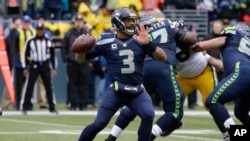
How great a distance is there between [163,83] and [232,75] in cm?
89

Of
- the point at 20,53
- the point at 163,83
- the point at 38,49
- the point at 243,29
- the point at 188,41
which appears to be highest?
the point at 243,29

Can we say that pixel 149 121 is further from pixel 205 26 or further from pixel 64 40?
pixel 205 26

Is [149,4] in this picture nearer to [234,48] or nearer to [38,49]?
[38,49]

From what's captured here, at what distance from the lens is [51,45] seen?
19.9 meters

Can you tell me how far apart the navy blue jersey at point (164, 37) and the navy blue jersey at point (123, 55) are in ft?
3.86

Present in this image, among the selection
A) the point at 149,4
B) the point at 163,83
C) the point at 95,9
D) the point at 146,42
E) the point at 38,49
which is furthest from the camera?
the point at 149,4

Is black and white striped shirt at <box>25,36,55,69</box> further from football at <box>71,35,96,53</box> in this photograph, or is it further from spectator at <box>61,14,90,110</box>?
football at <box>71,35,96,53</box>

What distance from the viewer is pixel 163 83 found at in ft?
41.8

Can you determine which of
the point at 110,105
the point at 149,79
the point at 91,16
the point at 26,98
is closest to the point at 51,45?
the point at 26,98

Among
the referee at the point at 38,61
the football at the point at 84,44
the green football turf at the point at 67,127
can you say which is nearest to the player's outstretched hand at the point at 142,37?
the football at the point at 84,44

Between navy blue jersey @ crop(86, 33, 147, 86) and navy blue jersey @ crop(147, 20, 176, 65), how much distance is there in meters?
1.18

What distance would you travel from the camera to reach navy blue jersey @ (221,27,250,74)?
12.8 m

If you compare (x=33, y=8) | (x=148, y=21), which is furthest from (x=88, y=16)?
(x=148, y=21)

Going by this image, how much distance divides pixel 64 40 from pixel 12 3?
1365 millimetres
